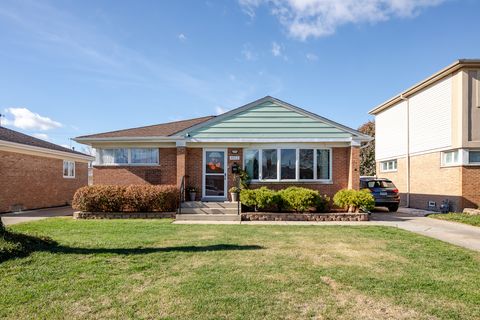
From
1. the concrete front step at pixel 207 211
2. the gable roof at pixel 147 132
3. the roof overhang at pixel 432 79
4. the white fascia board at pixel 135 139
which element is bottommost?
the concrete front step at pixel 207 211

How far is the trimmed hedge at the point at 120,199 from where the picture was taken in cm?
1230

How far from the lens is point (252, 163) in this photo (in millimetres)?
13844

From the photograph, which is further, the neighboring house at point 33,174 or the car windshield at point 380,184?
the car windshield at point 380,184

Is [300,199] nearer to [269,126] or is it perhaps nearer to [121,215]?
[269,126]

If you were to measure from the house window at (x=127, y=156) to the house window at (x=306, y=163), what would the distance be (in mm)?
6565

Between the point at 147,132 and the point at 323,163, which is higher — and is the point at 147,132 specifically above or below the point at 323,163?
above

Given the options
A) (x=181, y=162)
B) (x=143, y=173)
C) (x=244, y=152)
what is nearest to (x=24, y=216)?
(x=143, y=173)

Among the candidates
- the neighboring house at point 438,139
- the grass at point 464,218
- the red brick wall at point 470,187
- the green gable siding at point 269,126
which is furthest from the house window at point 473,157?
the green gable siding at point 269,126

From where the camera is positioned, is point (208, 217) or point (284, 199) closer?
point (208, 217)

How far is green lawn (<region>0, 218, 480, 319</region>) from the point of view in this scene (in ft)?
12.3

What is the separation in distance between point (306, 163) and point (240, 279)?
9554mm

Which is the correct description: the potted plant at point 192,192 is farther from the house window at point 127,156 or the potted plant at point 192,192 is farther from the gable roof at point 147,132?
the gable roof at point 147,132

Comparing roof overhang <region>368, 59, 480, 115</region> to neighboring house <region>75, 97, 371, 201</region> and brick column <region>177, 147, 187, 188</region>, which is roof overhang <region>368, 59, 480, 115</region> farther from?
brick column <region>177, 147, 187, 188</region>

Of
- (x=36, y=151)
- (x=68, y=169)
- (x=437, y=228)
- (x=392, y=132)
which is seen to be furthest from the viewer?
(x=392, y=132)
